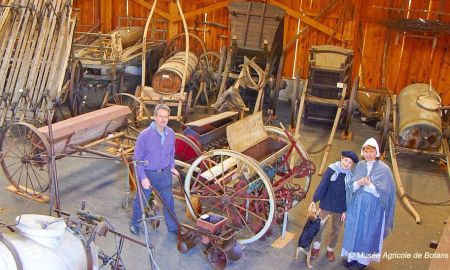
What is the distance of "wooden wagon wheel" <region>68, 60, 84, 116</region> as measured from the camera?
386 inches

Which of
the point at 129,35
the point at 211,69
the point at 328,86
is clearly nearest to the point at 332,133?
the point at 328,86

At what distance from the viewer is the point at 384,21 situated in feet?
37.5

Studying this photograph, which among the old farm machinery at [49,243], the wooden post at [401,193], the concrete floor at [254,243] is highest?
the old farm machinery at [49,243]

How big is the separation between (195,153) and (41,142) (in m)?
2.02

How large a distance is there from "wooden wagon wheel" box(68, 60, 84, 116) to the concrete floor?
1740 mm

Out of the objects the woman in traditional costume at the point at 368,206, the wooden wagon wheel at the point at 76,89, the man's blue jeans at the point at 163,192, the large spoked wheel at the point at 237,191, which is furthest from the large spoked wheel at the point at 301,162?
the wooden wagon wheel at the point at 76,89

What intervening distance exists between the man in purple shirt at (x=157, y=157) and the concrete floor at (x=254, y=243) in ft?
1.50

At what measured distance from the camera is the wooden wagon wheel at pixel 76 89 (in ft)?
32.2

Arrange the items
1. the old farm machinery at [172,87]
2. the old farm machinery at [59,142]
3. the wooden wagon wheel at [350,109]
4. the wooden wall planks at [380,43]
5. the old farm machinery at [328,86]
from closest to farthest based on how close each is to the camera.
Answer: the old farm machinery at [59,142] → the old farm machinery at [172,87] → the wooden wagon wheel at [350,109] → the old farm machinery at [328,86] → the wooden wall planks at [380,43]

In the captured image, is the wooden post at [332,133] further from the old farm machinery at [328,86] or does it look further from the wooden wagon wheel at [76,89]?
the wooden wagon wheel at [76,89]

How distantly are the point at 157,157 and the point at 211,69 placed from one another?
729 centimetres

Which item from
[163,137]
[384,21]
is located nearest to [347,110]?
[384,21]

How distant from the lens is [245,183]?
607 centimetres

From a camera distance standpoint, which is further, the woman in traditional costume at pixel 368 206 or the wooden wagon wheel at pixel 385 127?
the wooden wagon wheel at pixel 385 127
